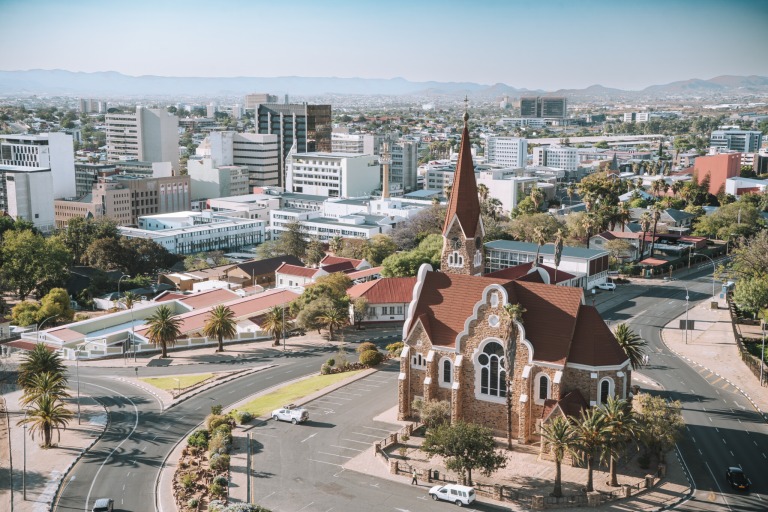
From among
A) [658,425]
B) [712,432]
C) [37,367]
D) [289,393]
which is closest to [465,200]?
[289,393]

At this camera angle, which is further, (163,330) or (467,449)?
(163,330)

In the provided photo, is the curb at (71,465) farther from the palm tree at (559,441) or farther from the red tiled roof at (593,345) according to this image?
the red tiled roof at (593,345)

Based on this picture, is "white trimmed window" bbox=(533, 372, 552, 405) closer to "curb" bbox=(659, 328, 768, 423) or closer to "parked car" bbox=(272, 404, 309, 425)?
"parked car" bbox=(272, 404, 309, 425)

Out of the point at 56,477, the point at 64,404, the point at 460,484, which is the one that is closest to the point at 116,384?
the point at 64,404

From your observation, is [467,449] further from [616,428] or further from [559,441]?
[616,428]

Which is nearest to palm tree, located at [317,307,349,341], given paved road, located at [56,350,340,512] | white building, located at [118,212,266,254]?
paved road, located at [56,350,340,512]

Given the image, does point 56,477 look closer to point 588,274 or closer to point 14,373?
point 14,373
